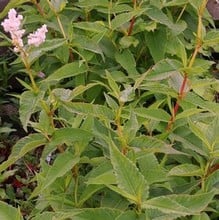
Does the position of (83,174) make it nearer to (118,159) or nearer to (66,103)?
(66,103)

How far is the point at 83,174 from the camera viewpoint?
6.74 feet

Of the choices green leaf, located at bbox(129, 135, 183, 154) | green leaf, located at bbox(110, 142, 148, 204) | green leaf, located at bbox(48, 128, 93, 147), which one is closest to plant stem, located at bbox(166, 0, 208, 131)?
green leaf, located at bbox(129, 135, 183, 154)

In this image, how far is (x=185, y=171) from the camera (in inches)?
70.4

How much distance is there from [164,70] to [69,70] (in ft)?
1.72

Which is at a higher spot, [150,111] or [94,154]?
[150,111]

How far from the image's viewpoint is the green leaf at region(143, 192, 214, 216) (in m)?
1.41

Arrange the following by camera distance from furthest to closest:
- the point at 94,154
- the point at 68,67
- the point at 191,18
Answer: the point at 191,18
the point at 68,67
the point at 94,154

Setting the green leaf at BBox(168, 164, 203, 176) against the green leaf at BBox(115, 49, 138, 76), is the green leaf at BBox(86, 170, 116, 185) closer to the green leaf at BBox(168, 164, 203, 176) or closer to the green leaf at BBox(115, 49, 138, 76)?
the green leaf at BBox(168, 164, 203, 176)

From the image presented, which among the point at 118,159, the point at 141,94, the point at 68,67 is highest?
the point at 118,159

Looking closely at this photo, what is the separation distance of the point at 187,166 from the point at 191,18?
1118 millimetres

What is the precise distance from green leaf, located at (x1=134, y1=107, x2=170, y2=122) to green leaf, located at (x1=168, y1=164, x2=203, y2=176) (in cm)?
18

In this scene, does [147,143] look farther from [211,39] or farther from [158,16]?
[158,16]

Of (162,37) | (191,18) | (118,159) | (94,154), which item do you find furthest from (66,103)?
(191,18)

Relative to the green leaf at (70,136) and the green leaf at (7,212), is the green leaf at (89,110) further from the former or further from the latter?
the green leaf at (7,212)
